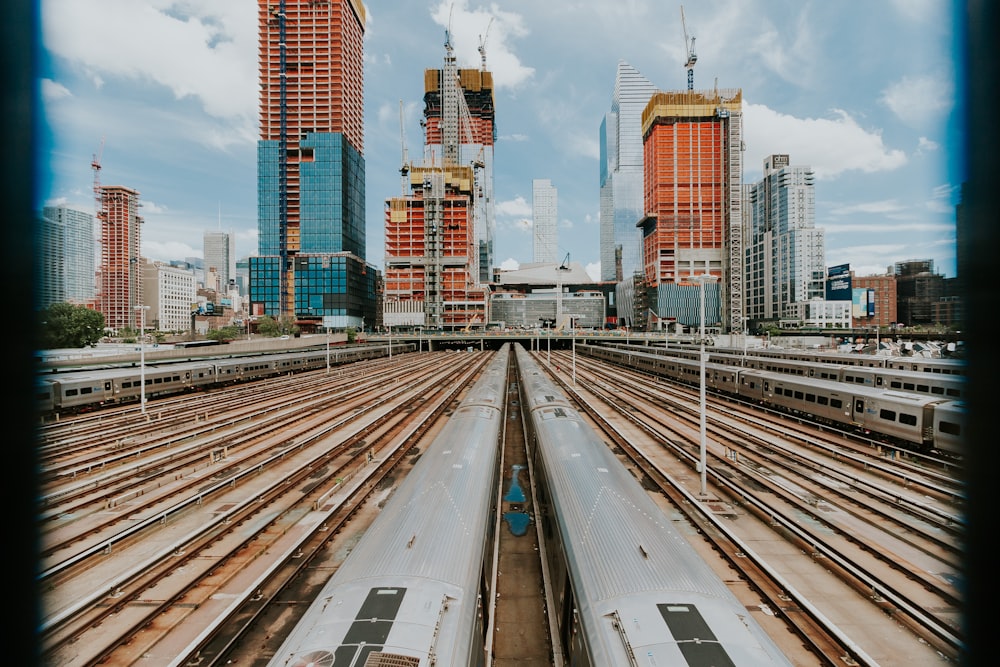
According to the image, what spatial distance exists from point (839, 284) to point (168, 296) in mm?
216738

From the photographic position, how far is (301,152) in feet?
433

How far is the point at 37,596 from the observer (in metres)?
2.29

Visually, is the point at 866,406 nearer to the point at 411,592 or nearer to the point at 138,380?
the point at 411,592

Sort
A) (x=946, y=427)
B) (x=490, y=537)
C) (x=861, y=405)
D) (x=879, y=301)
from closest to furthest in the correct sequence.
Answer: (x=490, y=537)
(x=946, y=427)
(x=861, y=405)
(x=879, y=301)

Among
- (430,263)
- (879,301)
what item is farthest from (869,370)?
(430,263)

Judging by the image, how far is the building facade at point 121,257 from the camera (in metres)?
115

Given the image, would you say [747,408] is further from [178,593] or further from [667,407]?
[178,593]

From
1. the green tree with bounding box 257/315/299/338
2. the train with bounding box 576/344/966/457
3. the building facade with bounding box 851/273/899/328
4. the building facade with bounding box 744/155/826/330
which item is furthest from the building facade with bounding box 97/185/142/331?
the building facade with bounding box 744/155/826/330

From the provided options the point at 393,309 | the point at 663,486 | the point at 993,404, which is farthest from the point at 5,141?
the point at 393,309

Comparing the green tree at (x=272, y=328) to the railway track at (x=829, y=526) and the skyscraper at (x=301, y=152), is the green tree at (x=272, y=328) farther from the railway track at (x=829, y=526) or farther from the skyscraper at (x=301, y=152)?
the railway track at (x=829, y=526)

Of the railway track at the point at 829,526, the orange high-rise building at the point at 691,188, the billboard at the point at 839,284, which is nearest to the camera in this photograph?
the railway track at the point at 829,526

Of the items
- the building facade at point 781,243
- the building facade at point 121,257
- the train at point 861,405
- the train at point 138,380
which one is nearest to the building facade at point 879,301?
the building facade at point 781,243

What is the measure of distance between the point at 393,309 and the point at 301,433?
105m

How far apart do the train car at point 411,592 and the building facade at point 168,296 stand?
171 meters
